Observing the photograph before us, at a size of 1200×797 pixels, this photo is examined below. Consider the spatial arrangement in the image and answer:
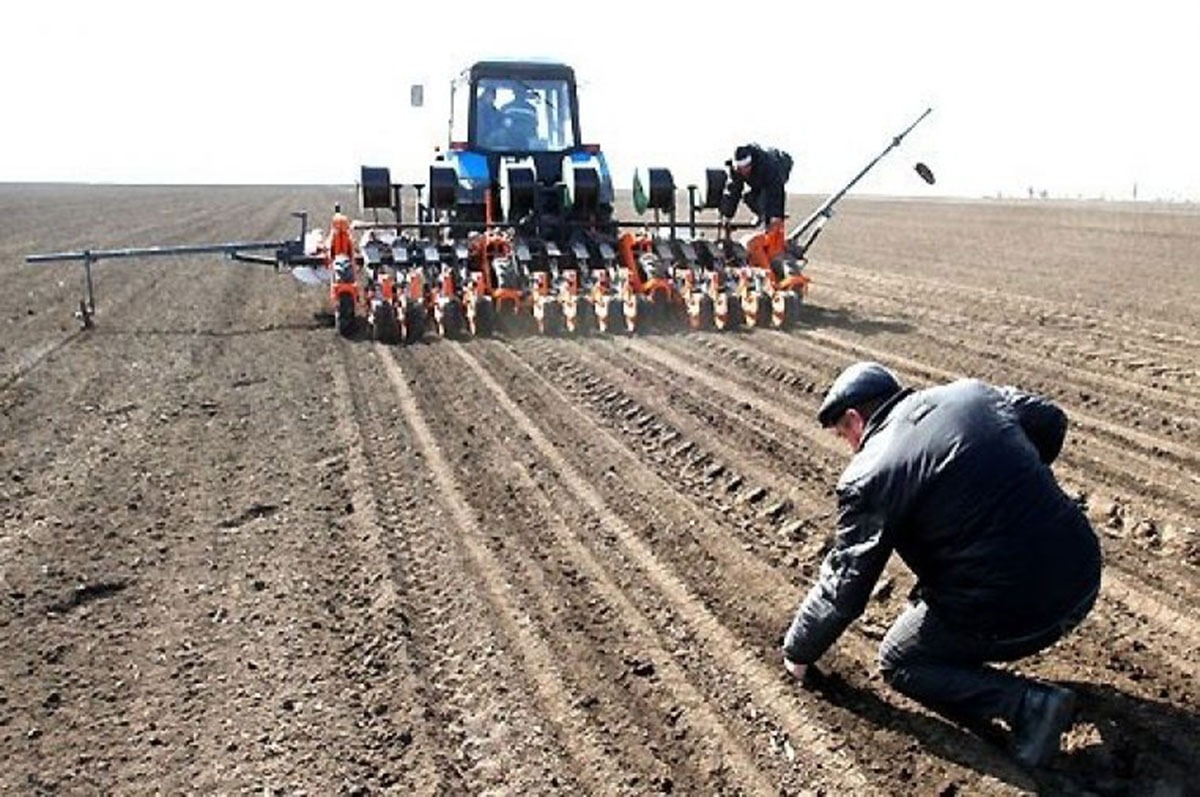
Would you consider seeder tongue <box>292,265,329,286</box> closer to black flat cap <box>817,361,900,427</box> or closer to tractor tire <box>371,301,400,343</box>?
tractor tire <box>371,301,400,343</box>

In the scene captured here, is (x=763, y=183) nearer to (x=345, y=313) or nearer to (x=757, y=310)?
(x=757, y=310)

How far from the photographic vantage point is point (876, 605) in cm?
496

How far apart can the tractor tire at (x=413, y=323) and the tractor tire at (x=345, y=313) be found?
70 centimetres

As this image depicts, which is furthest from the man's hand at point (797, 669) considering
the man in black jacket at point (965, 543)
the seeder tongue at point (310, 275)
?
the seeder tongue at point (310, 275)

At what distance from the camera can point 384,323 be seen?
11.4m

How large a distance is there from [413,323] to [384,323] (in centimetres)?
27

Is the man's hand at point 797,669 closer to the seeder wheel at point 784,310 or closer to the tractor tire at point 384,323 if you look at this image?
the tractor tire at point 384,323

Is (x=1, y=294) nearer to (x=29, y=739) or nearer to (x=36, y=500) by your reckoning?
(x=36, y=500)

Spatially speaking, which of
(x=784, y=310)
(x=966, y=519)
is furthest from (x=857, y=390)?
(x=784, y=310)

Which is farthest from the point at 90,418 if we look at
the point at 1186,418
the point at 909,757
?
the point at 1186,418

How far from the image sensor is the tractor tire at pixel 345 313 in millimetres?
11727

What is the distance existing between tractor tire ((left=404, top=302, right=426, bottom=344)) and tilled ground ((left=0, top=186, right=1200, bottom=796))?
0.41 m

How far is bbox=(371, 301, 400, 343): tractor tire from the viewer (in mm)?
11344

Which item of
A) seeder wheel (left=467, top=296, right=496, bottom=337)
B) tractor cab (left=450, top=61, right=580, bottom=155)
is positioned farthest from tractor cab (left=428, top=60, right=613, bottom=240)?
seeder wheel (left=467, top=296, right=496, bottom=337)
